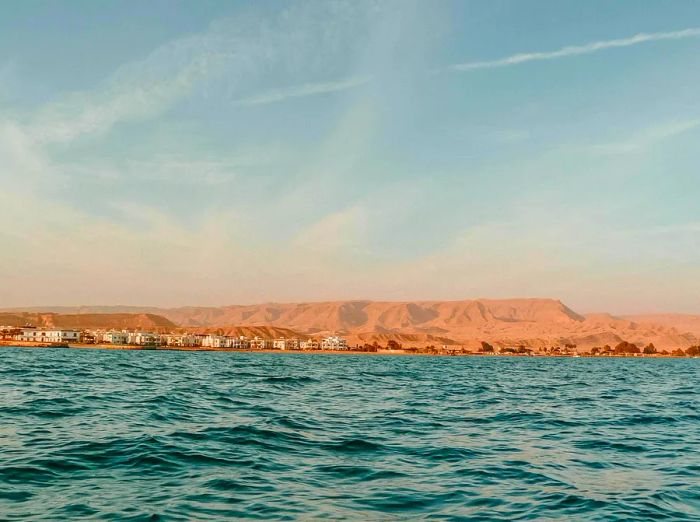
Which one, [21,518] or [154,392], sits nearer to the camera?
[21,518]

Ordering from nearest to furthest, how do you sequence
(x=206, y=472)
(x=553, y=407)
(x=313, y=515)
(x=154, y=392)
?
(x=313, y=515) → (x=206, y=472) → (x=553, y=407) → (x=154, y=392)

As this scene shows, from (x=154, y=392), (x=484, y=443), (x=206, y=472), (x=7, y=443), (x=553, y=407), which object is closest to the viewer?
(x=206, y=472)

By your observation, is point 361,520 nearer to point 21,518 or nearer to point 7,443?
point 21,518

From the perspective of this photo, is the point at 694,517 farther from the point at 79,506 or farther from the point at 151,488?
the point at 79,506

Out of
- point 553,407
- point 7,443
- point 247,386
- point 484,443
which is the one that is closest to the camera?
point 7,443

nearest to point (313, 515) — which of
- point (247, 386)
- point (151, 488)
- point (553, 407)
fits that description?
point (151, 488)

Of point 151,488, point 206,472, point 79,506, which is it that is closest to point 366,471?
point 206,472

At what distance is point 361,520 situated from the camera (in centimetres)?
Result: 1299

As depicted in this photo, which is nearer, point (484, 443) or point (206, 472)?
point (206, 472)

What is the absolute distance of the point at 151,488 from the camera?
50.0 feet

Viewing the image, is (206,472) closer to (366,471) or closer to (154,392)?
(366,471)

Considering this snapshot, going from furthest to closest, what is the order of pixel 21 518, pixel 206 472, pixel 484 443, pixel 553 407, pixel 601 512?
pixel 553 407 < pixel 484 443 < pixel 206 472 < pixel 601 512 < pixel 21 518

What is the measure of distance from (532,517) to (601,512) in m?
1.95

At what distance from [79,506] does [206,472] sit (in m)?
4.31
